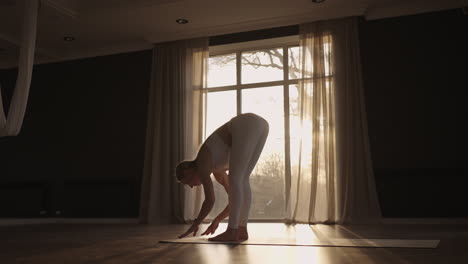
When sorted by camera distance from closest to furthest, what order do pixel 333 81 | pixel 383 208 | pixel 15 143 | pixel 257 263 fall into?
pixel 257 263, pixel 383 208, pixel 333 81, pixel 15 143

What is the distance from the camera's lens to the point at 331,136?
5270 millimetres

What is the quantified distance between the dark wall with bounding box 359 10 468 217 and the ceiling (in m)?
0.29

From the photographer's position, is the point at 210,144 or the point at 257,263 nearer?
the point at 257,263

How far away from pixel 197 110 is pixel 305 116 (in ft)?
4.99

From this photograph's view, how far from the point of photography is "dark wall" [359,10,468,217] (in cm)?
491

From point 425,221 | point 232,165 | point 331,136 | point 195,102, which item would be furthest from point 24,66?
point 425,221

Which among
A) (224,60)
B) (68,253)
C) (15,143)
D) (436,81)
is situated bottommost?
(68,253)

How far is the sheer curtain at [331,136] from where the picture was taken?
16.6ft

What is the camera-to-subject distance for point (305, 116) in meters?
5.41

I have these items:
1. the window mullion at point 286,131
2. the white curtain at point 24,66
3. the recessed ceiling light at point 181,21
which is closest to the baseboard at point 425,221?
→ the window mullion at point 286,131

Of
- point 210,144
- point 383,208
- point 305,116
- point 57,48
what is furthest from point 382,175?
point 57,48

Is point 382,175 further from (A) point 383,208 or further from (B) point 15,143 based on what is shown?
(B) point 15,143

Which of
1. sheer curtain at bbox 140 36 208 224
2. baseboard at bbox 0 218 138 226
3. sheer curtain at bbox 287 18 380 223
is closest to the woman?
sheer curtain at bbox 287 18 380 223

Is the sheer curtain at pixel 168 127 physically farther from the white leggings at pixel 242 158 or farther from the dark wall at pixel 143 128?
the white leggings at pixel 242 158
